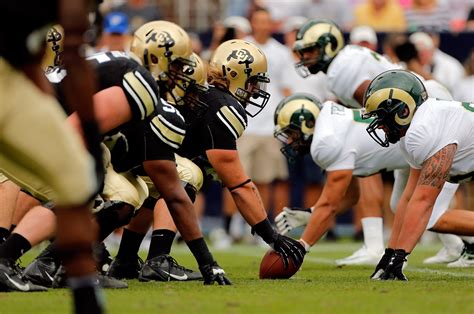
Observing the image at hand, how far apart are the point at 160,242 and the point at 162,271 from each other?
0.61 ft

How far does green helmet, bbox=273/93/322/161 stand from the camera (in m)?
7.95

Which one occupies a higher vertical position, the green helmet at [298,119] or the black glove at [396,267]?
the green helmet at [298,119]

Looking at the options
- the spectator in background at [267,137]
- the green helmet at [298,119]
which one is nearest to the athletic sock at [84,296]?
the green helmet at [298,119]

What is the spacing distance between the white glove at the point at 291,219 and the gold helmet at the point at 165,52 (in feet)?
6.70

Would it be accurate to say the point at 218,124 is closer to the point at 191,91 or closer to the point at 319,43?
the point at 191,91

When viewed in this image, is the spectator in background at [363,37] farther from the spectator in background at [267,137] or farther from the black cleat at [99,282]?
the black cleat at [99,282]

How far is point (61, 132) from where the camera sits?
3.85m

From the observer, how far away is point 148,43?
631 cm

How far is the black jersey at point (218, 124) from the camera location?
646cm

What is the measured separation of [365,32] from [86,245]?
7.64 metres

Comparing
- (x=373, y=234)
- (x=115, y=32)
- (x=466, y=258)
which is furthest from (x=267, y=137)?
(x=466, y=258)

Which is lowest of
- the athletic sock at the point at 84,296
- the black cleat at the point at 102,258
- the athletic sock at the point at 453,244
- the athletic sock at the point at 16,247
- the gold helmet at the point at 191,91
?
the athletic sock at the point at 453,244

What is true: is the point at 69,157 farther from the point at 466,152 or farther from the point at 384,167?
the point at 384,167

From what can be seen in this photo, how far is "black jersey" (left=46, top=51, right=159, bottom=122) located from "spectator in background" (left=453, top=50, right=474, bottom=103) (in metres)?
6.44
